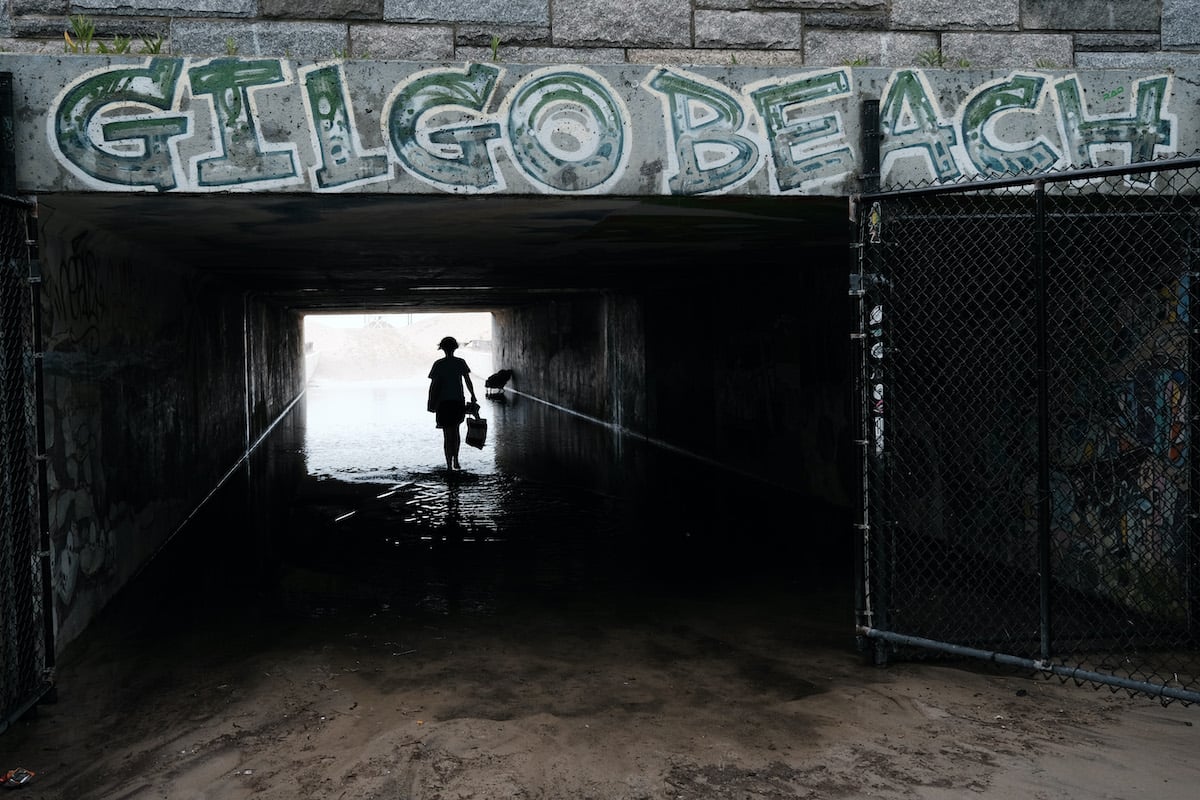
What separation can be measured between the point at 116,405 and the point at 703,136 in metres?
4.78

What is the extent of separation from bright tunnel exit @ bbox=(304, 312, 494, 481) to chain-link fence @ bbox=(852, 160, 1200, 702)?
732 cm

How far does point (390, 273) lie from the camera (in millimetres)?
11922

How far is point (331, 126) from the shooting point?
Answer: 17.2ft

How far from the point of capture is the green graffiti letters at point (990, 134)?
559 centimetres

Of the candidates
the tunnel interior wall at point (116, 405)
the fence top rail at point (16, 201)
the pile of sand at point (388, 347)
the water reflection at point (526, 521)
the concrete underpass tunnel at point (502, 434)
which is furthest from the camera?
the pile of sand at point (388, 347)

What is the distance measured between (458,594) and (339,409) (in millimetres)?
18479

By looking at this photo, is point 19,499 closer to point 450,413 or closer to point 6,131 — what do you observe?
point 6,131

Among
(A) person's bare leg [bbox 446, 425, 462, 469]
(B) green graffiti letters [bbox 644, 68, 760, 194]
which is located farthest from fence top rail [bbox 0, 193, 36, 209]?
(A) person's bare leg [bbox 446, 425, 462, 469]

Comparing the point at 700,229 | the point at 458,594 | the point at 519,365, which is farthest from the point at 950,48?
the point at 519,365

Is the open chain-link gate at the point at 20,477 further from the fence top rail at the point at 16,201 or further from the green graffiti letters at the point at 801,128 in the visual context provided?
the green graffiti letters at the point at 801,128

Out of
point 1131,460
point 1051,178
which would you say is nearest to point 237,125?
point 1051,178

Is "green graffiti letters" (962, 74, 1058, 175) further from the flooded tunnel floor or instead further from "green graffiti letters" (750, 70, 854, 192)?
the flooded tunnel floor

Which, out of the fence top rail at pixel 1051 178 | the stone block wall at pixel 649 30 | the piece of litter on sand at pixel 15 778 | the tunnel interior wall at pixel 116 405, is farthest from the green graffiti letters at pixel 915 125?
the piece of litter on sand at pixel 15 778

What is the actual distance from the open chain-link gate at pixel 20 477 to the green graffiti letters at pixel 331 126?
4.72 ft
